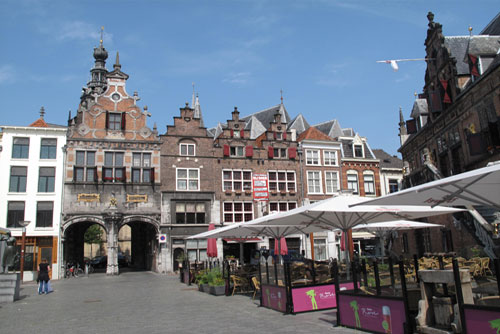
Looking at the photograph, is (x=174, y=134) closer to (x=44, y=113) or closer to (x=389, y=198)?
(x=44, y=113)

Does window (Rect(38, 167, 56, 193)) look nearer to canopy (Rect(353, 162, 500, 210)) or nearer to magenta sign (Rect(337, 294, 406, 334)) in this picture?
magenta sign (Rect(337, 294, 406, 334))

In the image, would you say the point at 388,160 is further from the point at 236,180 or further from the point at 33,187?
the point at 33,187

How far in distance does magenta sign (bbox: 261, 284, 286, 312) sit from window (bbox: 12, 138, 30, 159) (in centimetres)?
2692

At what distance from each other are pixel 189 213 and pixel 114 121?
32.5 feet

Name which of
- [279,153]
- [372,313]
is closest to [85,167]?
[279,153]

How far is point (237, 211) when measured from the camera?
3591cm

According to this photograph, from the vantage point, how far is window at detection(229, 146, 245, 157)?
121 feet

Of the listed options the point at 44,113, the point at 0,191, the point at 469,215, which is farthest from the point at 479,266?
the point at 44,113

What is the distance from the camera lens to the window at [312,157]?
3901 cm

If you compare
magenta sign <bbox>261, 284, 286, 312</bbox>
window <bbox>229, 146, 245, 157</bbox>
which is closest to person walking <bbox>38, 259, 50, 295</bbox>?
magenta sign <bbox>261, 284, 286, 312</bbox>

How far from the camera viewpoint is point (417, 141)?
29.7 m

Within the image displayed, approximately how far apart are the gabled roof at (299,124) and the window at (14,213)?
26.3 metres

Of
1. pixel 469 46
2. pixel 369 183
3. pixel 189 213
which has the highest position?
pixel 469 46

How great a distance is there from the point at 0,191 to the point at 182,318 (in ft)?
86.3
